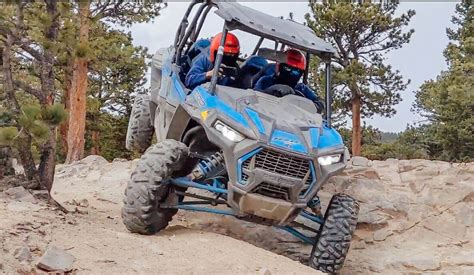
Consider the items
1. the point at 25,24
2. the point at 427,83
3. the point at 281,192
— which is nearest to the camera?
the point at 281,192

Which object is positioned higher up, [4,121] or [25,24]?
[25,24]

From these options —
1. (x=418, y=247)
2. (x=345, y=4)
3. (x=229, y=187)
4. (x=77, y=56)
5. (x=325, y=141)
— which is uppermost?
(x=345, y=4)

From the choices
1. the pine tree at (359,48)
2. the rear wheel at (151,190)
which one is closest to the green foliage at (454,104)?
the pine tree at (359,48)

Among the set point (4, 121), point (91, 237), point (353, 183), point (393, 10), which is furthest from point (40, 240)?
point (393, 10)

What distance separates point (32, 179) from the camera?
20.2 feet

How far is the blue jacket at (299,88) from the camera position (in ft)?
21.9

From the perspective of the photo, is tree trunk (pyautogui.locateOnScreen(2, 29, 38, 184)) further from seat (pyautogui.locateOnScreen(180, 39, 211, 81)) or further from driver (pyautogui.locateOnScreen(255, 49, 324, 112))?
driver (pyautogui.locateOnScreen(255, 49, 324, 112))

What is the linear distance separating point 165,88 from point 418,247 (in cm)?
350

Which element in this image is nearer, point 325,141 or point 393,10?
point 325,141

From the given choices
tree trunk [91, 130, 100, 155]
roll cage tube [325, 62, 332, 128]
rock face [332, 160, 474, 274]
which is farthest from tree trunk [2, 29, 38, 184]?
tree trunk [91, 130, 100, 155]

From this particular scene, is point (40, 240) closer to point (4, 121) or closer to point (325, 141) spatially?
point (4, 121)

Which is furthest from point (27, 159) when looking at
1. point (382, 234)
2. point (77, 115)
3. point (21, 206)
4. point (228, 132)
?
point (77, 115)

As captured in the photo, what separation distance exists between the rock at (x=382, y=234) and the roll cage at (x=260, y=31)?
69.4 inches

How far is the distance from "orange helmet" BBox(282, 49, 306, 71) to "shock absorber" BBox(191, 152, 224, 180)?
4.80 feet
